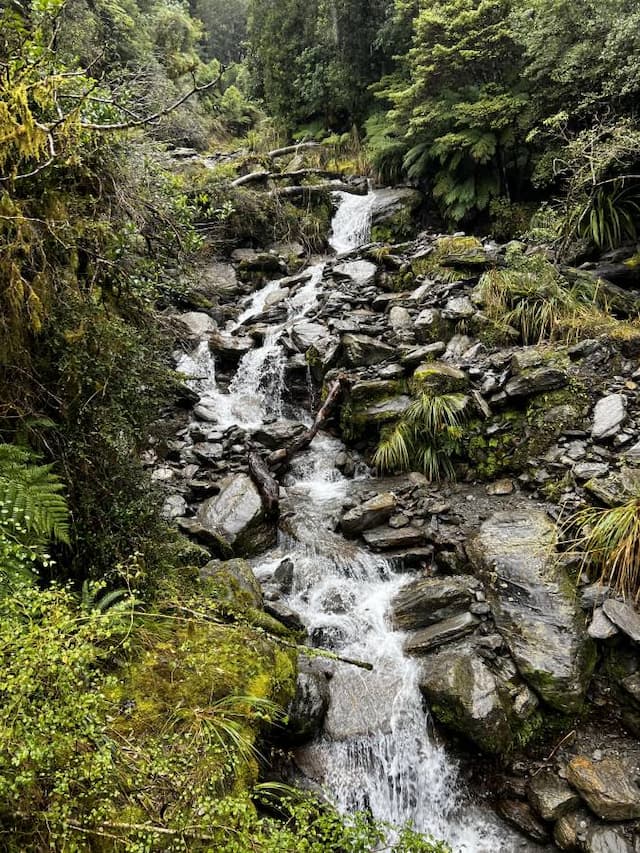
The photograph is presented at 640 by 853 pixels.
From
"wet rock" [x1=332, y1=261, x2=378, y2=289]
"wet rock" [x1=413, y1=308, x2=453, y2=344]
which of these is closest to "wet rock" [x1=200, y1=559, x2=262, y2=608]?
"wet rock" [x1=413, y1=308, x2=453, y2=344]

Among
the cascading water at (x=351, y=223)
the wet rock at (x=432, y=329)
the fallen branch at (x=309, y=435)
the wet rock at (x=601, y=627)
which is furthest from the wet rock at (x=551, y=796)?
the cascading water at (x=351, y=223)

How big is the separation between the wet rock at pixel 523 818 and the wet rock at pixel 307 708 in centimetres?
146

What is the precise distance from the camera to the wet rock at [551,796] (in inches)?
133

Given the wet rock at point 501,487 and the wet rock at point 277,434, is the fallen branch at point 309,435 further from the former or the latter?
the wet rock at point 501,487

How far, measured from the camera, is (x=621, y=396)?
565cm

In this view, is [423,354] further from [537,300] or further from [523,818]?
[523,818]

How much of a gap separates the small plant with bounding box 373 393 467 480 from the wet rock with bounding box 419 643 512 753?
2.67 meters

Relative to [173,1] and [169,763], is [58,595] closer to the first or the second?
[169,763]

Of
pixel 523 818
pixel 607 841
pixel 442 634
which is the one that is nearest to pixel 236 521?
pixel 442 634

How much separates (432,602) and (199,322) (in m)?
8.10

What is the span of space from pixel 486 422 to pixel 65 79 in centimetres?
542

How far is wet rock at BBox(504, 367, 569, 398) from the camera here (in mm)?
5977

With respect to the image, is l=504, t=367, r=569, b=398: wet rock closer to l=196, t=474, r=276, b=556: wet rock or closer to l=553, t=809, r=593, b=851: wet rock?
l=196, t=474, r=276, b=556: wet rock

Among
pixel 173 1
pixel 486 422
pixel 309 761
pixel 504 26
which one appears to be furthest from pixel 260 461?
pixel 173 1
